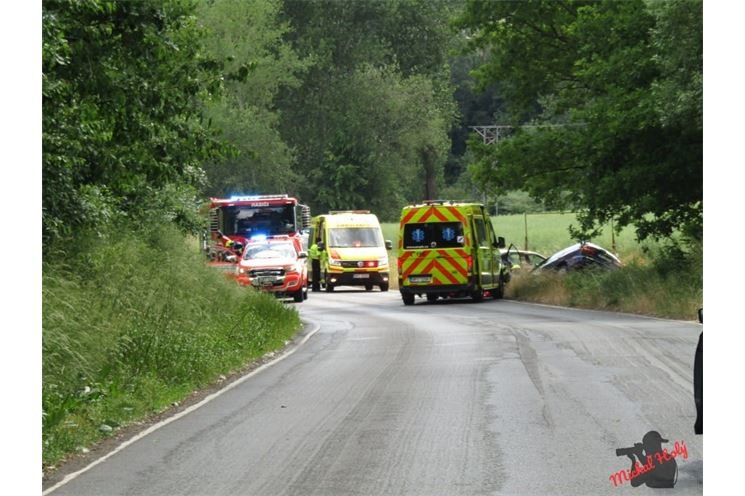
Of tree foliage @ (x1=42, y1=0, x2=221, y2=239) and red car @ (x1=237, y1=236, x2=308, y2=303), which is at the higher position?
tree foliage @ (x1=42, y1=0, x2=221, y2=239)

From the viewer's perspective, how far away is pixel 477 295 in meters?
40.7

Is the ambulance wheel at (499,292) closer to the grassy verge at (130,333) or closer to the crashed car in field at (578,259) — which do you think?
the crashed car in field at (578,259)

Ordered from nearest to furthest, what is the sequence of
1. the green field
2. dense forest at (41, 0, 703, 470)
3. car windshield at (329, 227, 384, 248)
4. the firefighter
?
dense forest at (41, 0, 703, 470) < car windshield at (329, 227, 384, 248) < the firefighter < the green field

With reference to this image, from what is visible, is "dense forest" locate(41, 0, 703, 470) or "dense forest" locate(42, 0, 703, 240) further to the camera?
"dense forest" locate(42, 0, 703, 240)

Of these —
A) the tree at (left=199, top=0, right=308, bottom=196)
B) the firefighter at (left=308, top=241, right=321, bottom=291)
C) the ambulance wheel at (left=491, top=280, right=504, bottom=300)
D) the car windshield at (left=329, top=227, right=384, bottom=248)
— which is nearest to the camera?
the ambulance wheel at (left=491, top=280, right=504, bottom=300)

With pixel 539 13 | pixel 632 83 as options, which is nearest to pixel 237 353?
pixel 632 83

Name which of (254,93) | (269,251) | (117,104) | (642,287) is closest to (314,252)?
(269,251)

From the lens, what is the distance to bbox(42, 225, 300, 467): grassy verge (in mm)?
13977

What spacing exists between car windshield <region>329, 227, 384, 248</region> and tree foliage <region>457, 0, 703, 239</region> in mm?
10930

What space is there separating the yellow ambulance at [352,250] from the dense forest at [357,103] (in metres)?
5.73

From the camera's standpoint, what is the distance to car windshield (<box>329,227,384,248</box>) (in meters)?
51.2

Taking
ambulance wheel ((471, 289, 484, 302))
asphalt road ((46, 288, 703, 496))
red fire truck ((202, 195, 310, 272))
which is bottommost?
asphalt road ((46, 288, 703, 496))

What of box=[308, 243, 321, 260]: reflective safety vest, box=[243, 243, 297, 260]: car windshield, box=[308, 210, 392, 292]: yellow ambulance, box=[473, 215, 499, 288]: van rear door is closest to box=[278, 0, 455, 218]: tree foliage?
box=[308, 243, 321, 260]: reflective safety vest

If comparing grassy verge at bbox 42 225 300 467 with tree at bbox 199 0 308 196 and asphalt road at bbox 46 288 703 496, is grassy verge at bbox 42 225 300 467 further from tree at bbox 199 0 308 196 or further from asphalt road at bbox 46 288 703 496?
tree at bbox 199 0 308 196
